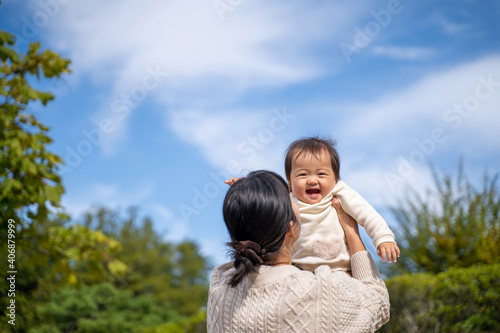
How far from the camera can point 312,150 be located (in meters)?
→ 2.15

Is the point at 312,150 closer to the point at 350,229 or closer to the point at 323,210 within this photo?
the point at 323,210

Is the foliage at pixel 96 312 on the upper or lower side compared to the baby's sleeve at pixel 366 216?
upper

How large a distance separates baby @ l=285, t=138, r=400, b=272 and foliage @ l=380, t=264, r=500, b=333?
3.49 m

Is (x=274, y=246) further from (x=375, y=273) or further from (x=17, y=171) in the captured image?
(x=17, y=171)

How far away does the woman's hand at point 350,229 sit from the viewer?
1.84 m

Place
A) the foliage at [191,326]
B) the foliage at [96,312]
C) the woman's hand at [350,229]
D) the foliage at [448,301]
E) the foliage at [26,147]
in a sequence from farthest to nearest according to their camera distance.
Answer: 1. the foliage at [96,312]
2. the foliage at [191,326]
3. the foliage at [448,301]
4. the foliage at [26,147]
5. the woman's hand at [350,229]

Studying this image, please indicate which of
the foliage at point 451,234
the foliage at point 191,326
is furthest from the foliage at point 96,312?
the foliage at point 451,234

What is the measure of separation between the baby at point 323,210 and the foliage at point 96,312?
1275 cm

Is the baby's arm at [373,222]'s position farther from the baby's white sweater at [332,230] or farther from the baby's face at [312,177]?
the baby's face at [312,177]

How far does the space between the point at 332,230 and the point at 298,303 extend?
0.49 meters

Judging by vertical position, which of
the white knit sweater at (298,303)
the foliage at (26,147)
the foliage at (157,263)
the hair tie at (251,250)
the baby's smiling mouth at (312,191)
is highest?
the foliage at (157,263)

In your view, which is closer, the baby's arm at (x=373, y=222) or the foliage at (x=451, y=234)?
the baby's arm at (x=373, y=222)

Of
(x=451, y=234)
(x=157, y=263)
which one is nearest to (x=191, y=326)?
(x=451, y=234)

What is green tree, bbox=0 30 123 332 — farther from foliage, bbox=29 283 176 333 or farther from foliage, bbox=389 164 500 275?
foliage, bbox=29 283 176 333
